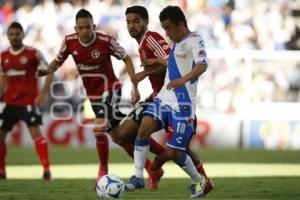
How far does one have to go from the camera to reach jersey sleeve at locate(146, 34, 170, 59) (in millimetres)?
9906

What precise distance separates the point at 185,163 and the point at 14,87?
14.6ft

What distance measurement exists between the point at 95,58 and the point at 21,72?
A: 237 cm

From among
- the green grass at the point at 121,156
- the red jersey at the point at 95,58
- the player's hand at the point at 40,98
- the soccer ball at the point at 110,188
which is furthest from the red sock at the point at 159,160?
the green grass at the point at 121,156

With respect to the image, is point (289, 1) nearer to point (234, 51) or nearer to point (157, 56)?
point (234, 51)

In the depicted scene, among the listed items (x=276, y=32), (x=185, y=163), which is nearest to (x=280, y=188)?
(x=185, y=163)

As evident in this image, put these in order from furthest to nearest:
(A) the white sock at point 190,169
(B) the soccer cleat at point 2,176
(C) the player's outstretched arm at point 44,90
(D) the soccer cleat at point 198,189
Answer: (B) the soccer cleat at point 2,176 → (C) the player's outstretched arm at point 44,90 → (D) the soccer cleat at point 198,189 → (A) the white sock at point 190,169

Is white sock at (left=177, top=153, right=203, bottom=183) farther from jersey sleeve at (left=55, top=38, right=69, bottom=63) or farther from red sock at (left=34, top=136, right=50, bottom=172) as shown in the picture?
red sock at (left=34, top=136, right=50, bottom=172)

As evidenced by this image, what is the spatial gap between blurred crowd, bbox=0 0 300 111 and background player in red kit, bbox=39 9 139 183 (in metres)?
9.63

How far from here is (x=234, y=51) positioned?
2064cm

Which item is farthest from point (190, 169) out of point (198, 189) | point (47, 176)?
point (47, 176)

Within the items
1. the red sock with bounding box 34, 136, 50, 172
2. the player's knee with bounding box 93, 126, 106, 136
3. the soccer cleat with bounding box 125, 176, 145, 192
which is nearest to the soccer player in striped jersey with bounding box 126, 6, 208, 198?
the soccer cleat with bounding box 125, 176, 145, 192

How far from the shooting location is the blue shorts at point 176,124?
350 inches

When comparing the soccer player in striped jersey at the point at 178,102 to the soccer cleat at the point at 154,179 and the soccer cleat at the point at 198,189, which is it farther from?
the soccer cleat at the point at 154,179

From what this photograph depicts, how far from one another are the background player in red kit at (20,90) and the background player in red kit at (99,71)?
186cm
